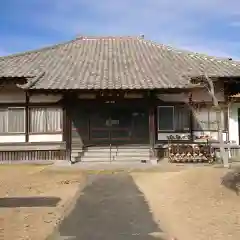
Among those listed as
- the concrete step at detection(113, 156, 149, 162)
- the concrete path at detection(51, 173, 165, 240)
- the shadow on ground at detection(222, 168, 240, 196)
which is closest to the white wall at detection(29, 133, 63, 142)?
the concrete step at detection(113, 156, 149, 162)

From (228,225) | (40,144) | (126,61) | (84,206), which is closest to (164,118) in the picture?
(126,61)

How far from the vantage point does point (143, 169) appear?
16406mm

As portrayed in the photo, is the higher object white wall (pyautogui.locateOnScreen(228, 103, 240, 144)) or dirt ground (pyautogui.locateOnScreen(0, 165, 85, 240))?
white wall (pyautogui.locateOnScreen(228, 103, 240, 144))

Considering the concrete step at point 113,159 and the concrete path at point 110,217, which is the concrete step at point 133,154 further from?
the concrete path at point 110,217

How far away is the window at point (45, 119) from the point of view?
19938 millimetres

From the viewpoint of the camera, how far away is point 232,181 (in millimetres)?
11609

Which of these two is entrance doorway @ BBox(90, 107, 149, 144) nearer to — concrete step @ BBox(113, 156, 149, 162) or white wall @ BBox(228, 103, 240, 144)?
concrete step @ BBox(113, 156, 149, 162)

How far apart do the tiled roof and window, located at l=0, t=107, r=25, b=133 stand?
1.76m

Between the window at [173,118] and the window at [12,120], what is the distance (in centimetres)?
664

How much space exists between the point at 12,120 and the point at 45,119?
1.58 meters

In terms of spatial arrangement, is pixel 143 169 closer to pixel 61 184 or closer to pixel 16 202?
pixel 61 184

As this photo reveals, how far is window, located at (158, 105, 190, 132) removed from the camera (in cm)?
2005

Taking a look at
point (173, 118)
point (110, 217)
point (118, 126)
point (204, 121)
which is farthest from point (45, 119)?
point (110, 217)

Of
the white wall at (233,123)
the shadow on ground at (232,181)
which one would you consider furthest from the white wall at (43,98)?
Result: the shadow on ground at (232,181)
